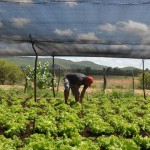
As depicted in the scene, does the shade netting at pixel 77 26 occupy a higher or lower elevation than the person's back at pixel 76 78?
higher

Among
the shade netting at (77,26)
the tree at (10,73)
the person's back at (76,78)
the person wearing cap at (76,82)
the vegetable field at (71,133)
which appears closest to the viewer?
the vegetable field at (71,133)

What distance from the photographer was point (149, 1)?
7977 millimetres

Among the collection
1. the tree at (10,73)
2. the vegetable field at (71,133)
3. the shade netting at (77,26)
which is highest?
the tree at (10,73)

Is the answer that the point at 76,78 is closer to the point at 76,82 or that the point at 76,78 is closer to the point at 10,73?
the point at 76,82

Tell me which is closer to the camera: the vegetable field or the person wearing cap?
the vegetable field

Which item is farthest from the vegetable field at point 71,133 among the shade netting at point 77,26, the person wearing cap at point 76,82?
the shade netting at point 77,26

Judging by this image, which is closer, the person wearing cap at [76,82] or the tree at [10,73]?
the person wearing cap at [76,82]

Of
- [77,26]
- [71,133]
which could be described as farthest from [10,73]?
[71,133]

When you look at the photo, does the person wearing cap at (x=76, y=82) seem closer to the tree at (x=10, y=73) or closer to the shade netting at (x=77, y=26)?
the shade netting at (x=77, y=26)

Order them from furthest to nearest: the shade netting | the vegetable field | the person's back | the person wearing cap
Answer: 1. the person's back
2. the person wearing cap
3. the shade netting
4. the vegetable field

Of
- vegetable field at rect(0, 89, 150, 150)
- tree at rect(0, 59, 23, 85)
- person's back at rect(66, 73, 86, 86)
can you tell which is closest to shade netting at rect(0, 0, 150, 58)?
person's back at rect(66, 73, 86, 86)

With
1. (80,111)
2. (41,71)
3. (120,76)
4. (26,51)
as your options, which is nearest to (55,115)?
(80,111)

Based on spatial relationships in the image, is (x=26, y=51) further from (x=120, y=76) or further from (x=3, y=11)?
(x=120, y=76)

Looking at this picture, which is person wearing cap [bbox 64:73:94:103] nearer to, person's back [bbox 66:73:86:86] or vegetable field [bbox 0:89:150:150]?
person's back [bbox 66:73:86:86]
